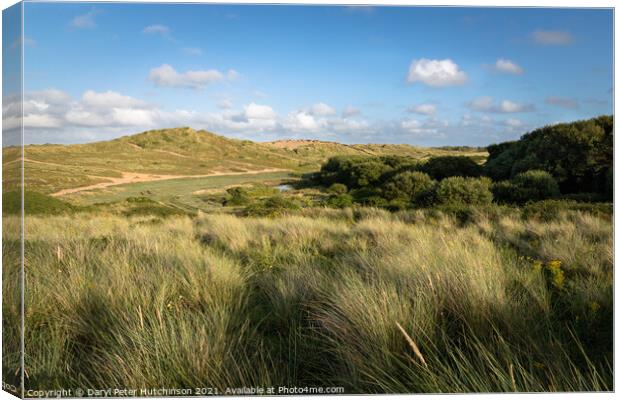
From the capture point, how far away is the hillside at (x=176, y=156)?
371 cm

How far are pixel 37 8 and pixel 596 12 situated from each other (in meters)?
3.98

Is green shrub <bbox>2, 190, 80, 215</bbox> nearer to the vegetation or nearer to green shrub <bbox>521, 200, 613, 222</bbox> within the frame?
the vegetation

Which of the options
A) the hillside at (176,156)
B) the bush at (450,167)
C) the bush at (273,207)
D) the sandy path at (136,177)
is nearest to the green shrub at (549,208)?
the bush at (450,167)

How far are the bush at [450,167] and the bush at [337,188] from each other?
2.86 ft

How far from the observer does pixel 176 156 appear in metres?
4.30

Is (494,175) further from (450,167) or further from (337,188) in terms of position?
(337,188)

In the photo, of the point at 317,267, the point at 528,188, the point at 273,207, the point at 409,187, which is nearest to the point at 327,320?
the point at 317,267

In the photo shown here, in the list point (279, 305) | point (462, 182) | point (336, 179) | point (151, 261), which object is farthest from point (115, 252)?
point (462, 182)

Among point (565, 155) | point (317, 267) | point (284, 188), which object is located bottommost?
point (317, 267)

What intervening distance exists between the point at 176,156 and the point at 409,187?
260 centimetres

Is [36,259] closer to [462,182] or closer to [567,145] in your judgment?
[462,182]

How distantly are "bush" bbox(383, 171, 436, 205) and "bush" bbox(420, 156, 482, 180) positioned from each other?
11cm

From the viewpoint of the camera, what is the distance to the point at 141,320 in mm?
2527

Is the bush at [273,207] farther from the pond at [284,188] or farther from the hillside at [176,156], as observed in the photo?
the hillside at [176,156]
